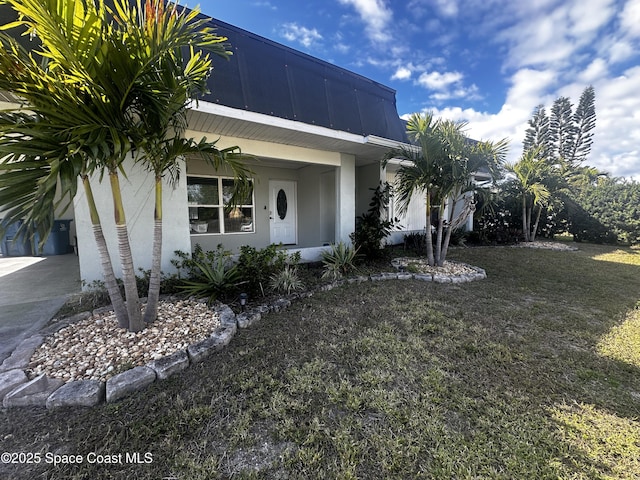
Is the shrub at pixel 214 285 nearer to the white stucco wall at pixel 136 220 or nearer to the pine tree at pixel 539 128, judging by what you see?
the white stucco wall at pixel 136 220

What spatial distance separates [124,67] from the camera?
2.18 m

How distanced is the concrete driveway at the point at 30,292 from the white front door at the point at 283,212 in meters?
4.73

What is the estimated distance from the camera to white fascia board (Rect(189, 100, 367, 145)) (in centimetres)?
387

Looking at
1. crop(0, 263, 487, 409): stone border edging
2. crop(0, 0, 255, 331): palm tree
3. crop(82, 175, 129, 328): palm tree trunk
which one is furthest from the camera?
crop(82, 175, 129, 328): palm tree trunk

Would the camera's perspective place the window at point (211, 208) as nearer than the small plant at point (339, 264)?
No

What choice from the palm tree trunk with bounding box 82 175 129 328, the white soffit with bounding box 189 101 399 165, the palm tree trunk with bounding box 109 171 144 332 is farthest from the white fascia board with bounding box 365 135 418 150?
the palm tree trunk with bounding box 82 175 129 328

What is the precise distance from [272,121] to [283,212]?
4054 millimetres

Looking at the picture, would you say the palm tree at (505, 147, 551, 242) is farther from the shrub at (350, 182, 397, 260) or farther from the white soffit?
the white soffit

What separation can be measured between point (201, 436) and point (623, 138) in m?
39.7

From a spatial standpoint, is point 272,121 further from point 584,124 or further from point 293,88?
point 584,124

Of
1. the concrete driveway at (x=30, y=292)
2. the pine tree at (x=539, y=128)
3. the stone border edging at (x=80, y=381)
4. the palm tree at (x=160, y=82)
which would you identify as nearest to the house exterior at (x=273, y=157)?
the concrete driveway at (x=30, y=292)

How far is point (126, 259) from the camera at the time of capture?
8.97 feet

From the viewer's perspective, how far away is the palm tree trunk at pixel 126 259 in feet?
8.73

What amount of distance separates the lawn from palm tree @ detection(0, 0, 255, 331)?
1.55 m
